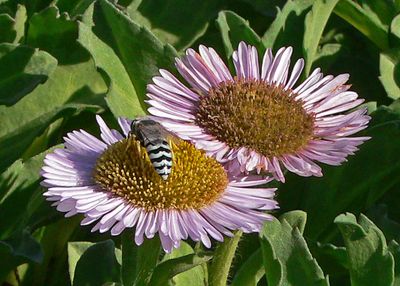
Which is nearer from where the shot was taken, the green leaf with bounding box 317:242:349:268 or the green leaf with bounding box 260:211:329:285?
the green leaf with bounding box 260:211:329:285

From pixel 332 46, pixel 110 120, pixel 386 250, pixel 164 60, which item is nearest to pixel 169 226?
pixel 386 250

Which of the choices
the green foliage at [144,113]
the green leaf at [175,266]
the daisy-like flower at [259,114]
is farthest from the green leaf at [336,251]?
the green leaf at [175,266]

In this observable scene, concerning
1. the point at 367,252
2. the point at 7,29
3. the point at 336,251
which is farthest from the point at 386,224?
the point at 7,29

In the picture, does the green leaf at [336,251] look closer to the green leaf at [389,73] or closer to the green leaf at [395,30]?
the green leaf at [389,73]

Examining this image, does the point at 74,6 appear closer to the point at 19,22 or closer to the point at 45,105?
the point at 19,22

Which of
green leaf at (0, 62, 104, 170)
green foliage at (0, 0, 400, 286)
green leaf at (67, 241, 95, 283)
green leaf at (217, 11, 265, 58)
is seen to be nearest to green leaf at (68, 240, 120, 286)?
green foliage at (0, 0, 400, 286)

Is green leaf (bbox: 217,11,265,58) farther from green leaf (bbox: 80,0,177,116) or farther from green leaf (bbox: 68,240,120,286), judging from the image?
green leaf (bbox: 68,240,120,286)
